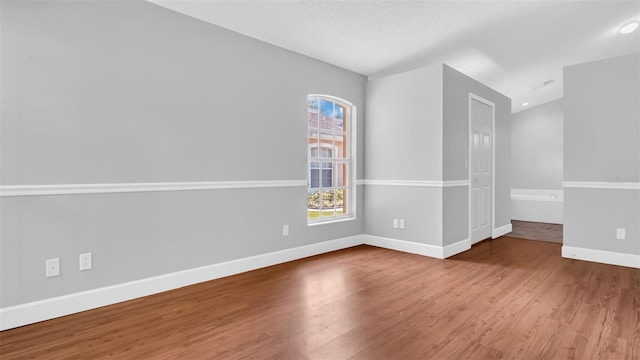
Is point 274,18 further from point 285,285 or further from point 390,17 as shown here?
point 285,285

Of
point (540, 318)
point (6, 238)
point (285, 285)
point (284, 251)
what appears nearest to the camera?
point (6, 238)

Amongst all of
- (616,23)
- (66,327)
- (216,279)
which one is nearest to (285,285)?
(216,279)

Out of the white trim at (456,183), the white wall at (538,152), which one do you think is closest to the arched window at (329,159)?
the white trim at (456,183)

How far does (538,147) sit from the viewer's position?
8.19 meters

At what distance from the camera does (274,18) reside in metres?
3.37

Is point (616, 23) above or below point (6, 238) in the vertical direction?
above

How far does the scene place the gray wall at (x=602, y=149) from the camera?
383 cm

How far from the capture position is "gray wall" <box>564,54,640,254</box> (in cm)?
383

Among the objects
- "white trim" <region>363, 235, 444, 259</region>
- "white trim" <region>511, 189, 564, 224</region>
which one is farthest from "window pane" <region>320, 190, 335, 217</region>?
"white trim" <region>511, 189, 564, 224</region>

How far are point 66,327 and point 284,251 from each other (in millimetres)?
2157

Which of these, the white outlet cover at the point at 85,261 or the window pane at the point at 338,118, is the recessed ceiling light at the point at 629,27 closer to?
the window pane at the point at 338,118

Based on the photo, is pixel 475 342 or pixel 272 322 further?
pixel 272 322

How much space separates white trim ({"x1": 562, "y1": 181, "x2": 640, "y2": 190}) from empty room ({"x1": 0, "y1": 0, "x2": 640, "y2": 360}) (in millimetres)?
16

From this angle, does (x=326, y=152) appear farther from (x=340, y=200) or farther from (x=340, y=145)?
(x=340, y=200)
